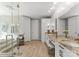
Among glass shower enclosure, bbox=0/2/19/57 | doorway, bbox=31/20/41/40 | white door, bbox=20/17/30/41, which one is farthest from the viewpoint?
doorway, bbox=31/20/41/40

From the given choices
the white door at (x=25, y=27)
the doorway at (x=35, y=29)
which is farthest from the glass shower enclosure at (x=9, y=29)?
the doorway at (x=35, y=29)

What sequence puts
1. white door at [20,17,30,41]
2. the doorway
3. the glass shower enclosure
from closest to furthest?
the glass shower enclosure → white door at [20,17,30,41] → the doorway

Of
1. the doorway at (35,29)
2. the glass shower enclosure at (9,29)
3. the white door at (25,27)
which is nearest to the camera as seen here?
the glass shower enclosure at (9,29)

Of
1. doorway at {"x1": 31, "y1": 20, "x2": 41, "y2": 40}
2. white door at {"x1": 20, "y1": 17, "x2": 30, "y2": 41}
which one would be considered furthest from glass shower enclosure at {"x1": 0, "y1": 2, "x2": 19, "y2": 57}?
doorway at {"x1": 31, "y1": 20, "x2": 41, "y2": 40}

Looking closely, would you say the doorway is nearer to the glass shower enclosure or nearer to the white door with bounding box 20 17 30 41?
the white door with bounding box 20 17 30 41

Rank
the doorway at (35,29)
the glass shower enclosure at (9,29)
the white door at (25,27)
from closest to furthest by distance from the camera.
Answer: the glass shower enclosure at (9,29) → the white door at (25,27) → the doorway at (35,29)

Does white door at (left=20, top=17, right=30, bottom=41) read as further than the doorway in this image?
No

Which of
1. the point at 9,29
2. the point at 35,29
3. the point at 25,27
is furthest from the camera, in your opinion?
the point at 35,29

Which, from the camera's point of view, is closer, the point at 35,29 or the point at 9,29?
the point at 9,29

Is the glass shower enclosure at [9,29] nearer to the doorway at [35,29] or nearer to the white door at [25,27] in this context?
the white door at [25,27]

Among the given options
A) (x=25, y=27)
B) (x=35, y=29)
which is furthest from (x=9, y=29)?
(x=35, y=29)

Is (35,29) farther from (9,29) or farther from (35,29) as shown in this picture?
(9,29)

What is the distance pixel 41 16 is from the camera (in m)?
2.20

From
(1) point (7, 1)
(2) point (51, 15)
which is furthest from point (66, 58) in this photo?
(1) point (7, 1)
